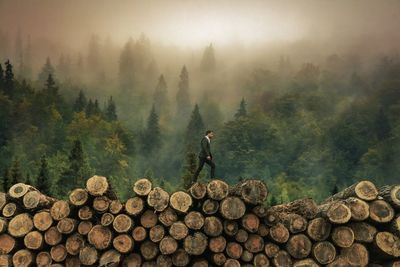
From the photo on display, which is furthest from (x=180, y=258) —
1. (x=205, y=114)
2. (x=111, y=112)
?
(x=111, y=112)

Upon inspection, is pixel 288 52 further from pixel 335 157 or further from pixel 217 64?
pixel 335 157

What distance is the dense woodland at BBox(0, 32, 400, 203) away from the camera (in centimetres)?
4281

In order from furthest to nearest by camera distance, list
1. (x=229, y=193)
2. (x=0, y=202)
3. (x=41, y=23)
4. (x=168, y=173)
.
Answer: (x=168, y=173)
(x=41, y=23)
(x=0, y=202)
(x=229, y=193)

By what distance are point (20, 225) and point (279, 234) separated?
316 centimetres

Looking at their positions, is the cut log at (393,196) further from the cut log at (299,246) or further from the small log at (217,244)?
the small log at (217,244)

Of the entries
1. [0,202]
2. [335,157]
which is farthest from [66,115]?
[0,202]

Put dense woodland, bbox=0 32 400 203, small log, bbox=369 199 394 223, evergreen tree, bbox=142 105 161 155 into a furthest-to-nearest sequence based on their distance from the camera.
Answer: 1. evergreen tree, bbox=142 105 161 155
2. dense woodland, bbox=0 32 400 203
3. small log, bbox=369 199 394 223

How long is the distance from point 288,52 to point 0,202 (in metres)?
42.0

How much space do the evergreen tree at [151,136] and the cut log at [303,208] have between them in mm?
40958

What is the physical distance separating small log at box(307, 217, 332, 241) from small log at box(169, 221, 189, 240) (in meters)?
1.46

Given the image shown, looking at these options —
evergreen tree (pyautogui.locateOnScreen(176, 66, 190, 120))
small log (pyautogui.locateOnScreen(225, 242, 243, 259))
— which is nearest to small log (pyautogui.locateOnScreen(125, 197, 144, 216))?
small log (pyautogui.locateOnScreen(225, 242, 243, 259))

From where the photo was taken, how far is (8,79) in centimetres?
4141

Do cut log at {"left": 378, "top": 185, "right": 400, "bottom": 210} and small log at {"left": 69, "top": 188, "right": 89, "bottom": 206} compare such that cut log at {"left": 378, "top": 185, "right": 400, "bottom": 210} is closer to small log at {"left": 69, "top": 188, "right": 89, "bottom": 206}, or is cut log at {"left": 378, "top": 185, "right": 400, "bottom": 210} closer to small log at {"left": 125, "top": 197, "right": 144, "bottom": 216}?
small log at {"left": 125, "top": 197, "right": 144, "bottom": 216}

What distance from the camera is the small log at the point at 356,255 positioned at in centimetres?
572
